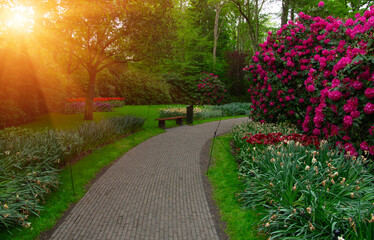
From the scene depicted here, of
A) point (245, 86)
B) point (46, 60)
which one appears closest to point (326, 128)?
point (46, 60)

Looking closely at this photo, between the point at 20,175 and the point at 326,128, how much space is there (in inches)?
255

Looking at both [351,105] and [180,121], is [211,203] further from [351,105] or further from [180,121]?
[180,121]

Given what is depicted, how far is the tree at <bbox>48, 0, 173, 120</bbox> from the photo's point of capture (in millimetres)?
8211

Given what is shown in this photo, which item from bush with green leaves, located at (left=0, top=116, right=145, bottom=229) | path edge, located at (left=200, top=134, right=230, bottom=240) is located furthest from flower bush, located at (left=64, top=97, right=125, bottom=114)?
path edge, located at (left=200, top=134, right=230, bottom=240)

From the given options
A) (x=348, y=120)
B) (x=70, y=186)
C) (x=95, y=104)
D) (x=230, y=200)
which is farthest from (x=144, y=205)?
(x=95, y=104)

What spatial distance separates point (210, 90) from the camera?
23.5m

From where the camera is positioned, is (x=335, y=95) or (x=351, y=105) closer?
(x=351, y=105)

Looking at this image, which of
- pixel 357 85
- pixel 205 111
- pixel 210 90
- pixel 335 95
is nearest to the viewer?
pixel 357 85

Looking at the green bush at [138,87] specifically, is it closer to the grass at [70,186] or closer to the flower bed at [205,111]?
the flower bed at [205,111]

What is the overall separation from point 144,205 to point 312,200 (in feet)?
8.93

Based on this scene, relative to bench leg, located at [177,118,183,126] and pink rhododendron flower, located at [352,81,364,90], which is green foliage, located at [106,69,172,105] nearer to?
bench leg, located at [177,118,183,126]

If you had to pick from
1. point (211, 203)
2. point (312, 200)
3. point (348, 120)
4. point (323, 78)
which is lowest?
point (211, 203)

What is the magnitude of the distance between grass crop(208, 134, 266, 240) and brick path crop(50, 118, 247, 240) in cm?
27

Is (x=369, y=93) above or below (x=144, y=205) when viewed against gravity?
above
